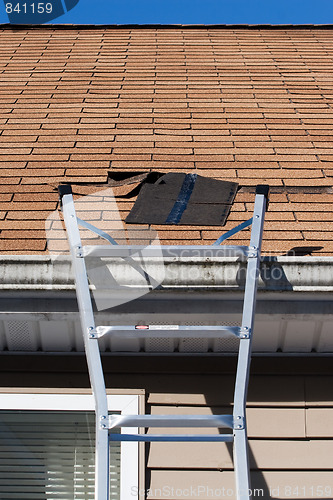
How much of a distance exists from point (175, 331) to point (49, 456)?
1.04 meters

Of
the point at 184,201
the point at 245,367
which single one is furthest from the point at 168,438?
the point at 184,201

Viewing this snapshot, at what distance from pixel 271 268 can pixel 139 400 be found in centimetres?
97

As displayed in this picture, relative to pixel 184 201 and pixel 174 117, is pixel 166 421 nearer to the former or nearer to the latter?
pixel 184 201

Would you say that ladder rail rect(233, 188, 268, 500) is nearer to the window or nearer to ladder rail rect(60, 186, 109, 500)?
ladder rail rect(60, 186, 109, 500)

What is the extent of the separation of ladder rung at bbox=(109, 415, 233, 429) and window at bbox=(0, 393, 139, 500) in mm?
775

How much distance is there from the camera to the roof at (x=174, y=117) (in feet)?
11.6

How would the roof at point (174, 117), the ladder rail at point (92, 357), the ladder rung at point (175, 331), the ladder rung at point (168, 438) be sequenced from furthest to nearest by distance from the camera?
the roof at point (174, 117) → the ladder rung at point (175, 331) → the ladder rung at point (168, 438) → the ladder rail at point (92, 357)

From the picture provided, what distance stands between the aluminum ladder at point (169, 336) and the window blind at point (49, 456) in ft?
1.98

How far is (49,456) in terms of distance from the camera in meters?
2.86

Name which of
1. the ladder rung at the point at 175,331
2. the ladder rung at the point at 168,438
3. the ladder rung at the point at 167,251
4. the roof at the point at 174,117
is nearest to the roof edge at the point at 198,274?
the ladder rung at the point at 167,251

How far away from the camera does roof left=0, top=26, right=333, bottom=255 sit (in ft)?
11.6

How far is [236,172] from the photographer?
3969 millimetres

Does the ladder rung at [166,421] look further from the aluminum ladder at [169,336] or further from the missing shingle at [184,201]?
the missing shingle at [184,201]

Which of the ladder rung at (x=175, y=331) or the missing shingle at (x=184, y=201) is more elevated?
the missing shingle at (x=184, y=201)
